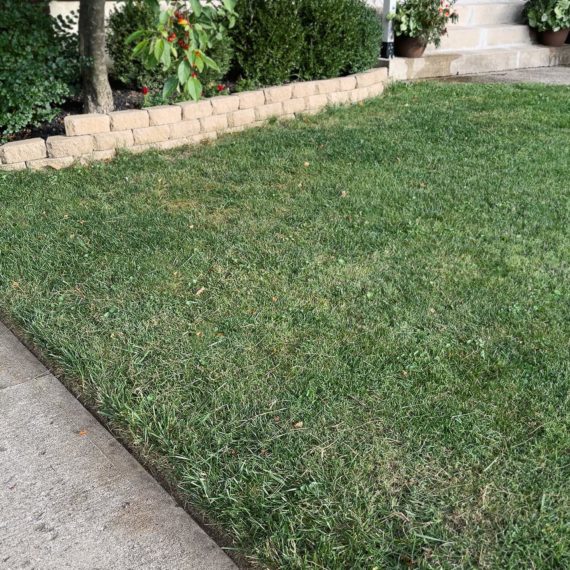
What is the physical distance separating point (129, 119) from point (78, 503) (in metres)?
4.03

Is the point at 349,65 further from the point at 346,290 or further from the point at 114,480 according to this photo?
the point at 114,480

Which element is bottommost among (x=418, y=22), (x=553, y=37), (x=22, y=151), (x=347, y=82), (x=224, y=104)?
(x=22, y=151)

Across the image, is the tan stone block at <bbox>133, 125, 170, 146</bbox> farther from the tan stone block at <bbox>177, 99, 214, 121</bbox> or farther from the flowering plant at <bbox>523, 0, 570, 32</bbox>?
the flowering plant at <bbox>523, 0, 570, 32</bbox>

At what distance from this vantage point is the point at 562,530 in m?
2.00

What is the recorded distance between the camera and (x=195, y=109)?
5.95 m

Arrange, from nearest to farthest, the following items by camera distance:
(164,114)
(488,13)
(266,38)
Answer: (164,114) → (266,38) → (488,13)

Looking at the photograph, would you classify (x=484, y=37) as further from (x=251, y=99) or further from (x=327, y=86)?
(x=251, y=99)

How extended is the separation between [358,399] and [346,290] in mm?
883

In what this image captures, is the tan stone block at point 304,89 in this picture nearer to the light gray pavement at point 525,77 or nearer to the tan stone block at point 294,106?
the tan stone block at point 294,106

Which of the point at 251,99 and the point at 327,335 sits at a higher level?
the point at 251,99

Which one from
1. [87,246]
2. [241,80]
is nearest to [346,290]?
[87,246]

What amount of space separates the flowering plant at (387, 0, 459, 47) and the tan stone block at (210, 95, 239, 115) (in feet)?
9.57

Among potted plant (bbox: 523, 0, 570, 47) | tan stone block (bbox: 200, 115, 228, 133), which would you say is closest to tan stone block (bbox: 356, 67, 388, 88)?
tan stone block (bbox: 200, 115, 228, 133)

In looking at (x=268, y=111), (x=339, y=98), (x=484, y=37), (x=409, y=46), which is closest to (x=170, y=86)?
(x=268, y=111)
